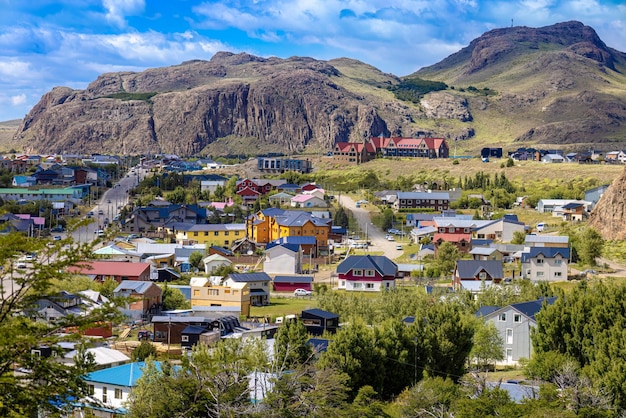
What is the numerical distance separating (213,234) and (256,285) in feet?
71.2

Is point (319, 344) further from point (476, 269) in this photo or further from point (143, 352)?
point (476, 269)

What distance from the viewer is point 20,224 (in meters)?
66.8

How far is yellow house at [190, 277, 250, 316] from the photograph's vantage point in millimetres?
40031

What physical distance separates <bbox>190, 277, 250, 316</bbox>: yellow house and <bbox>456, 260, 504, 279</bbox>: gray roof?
11634mm

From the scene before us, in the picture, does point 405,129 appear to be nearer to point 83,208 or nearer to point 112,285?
point 83,208

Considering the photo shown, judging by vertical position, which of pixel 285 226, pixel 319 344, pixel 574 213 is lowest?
pixel 319 344

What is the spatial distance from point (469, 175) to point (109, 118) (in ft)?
306

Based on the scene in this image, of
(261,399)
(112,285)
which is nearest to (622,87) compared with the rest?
(112,285)

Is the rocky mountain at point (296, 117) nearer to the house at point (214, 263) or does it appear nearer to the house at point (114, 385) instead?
the house at point (214, 263)

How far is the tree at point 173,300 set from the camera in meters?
39.8

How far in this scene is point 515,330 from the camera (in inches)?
1261

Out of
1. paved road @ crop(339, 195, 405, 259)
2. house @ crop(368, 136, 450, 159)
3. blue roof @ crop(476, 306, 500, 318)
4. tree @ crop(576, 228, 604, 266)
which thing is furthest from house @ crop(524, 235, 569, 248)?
house @ crop(368, 136, 450, 159)

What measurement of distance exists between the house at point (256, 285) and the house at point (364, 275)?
5.46 meters

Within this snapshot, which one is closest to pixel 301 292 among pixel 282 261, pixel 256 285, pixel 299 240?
pixel 256 285
